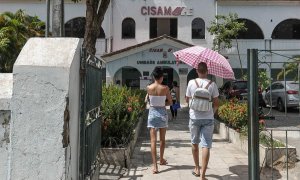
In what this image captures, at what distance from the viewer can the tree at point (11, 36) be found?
1688cm

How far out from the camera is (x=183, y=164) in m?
7.82

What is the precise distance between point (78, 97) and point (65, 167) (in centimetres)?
80

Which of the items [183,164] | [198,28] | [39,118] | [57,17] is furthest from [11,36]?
[39,118]

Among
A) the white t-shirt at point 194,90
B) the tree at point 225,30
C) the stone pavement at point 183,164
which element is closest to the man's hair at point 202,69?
the white t-shirt at point 194,90

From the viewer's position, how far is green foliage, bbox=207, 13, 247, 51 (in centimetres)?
2430

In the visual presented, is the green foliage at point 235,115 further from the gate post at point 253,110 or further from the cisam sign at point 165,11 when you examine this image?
the cisam sign at point 165,11

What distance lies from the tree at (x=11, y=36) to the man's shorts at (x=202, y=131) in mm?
11989

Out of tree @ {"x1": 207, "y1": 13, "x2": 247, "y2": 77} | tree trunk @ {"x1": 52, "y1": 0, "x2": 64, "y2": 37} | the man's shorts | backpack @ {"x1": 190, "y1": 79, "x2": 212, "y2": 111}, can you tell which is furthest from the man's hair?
tree @ {"x1": 207, "y1": 13, "x2": 247, "y2": 77}

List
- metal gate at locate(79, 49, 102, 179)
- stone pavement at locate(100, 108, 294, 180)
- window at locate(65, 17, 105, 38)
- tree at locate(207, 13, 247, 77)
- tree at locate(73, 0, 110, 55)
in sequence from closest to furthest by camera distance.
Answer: metal gate at locate(79, 49, 102, 179)
stone pavement at locate(100, 108, 294, 180)
tree at locate(73, 0, 110, 55)
tree at locate(207, 13, 247, 77)
window at locate(65, 17, 105, 38)

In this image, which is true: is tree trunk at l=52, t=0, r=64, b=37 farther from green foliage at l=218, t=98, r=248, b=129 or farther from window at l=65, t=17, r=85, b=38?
window at l=65, t=17, r=85, b=38

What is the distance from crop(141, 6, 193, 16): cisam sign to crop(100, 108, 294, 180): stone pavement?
1696 centimetres

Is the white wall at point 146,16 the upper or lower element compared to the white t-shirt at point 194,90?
upper

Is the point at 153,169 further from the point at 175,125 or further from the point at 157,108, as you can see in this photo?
the point at 175,125

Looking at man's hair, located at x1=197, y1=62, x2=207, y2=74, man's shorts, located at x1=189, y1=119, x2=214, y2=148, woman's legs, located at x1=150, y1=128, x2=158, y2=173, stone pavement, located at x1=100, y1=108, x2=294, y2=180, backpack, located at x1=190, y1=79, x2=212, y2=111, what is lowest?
stone pavement, located at x1=100, y1=108, x2=294, y2=180
